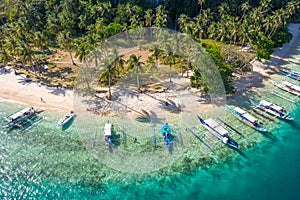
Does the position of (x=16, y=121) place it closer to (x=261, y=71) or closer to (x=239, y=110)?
(x=239, y=110)

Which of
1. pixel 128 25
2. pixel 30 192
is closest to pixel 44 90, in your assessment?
pixel 30 192

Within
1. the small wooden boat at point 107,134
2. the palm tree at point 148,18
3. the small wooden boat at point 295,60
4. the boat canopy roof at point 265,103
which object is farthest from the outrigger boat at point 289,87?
the small wooden boat at point 107,134

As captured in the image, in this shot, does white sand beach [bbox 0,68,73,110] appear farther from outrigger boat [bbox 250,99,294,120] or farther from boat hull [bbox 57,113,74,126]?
outrigger boat [bbox 250,99,294,120]

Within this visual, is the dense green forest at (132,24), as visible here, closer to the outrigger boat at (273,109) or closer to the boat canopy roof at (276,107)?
the outrigger boat at (273,109)

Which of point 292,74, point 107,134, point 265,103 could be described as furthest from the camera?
point 292,74

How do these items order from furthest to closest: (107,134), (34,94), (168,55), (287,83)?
(287,83), (34,94), (168,55), (107,134)

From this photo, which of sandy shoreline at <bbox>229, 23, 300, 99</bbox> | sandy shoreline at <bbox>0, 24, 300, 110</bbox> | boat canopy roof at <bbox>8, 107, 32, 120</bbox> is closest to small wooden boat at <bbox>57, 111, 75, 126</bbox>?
sandy shoreline at <bbox>0, 24, 300, 110</bbox>

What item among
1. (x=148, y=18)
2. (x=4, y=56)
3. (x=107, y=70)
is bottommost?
(x=4, y=56)

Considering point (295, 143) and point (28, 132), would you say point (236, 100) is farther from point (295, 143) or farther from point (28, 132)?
point (28, 132)

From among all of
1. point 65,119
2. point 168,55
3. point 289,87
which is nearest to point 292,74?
point 289,87
